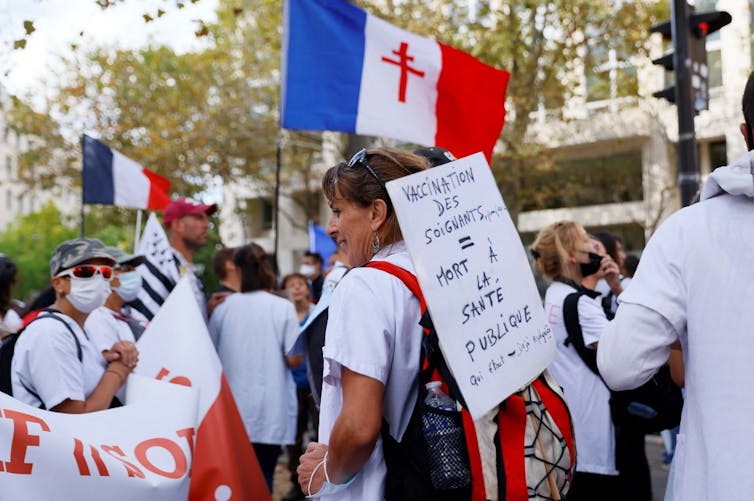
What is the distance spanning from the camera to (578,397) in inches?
175

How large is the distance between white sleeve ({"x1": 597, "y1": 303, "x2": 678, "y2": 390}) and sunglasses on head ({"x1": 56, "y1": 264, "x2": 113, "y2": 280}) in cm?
264

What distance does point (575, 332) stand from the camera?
4.39 m

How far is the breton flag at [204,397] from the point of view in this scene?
14.1 feet

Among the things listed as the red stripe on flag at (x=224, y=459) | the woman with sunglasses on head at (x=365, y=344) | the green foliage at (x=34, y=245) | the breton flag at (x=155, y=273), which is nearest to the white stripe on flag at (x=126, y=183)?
the breton flag at (x=155, y=273)

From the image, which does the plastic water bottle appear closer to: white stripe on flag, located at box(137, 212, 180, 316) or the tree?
white stripe on flag, located at box(137, 212, 180, 316)

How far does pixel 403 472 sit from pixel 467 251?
61cm

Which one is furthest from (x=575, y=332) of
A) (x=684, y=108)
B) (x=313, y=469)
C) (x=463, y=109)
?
(x=684, y=108)

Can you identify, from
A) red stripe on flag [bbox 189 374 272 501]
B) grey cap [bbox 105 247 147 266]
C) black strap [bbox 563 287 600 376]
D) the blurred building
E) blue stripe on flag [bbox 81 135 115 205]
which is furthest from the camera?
the blurred building

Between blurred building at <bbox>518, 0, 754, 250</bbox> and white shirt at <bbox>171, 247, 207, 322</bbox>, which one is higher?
blurred building at <bbox>518, 0, 754, 250</bbox>

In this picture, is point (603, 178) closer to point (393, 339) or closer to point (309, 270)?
point (309, 270)

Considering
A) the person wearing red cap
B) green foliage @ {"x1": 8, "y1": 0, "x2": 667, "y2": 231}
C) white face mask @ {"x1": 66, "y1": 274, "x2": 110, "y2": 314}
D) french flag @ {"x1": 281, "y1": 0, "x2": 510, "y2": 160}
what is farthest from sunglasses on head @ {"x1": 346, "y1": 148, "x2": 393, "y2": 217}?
green foliage @ {"x1": 8, "y1": 0, "x2": 667, "y2": 231}

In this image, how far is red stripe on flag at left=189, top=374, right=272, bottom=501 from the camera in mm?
4277

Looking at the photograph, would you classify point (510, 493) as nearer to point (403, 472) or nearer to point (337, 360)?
point (403, 472)

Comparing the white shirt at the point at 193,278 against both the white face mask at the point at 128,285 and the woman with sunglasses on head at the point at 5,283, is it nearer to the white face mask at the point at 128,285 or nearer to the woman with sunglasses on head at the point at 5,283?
the white face mask at the point at 128,285
